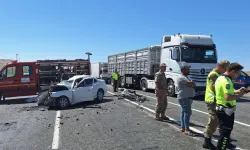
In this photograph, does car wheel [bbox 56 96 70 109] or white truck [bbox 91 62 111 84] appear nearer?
car wheel [bbox 56 96 70 109]

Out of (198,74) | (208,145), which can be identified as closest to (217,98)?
(208,145)

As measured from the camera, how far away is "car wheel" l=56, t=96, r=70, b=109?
42.1 feet

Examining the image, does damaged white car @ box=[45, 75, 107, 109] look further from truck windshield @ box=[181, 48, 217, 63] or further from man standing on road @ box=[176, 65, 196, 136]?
man standing on road @ box=[176, 65, 196, 136]

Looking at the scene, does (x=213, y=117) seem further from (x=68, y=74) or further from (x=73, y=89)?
(x=68, y=74)

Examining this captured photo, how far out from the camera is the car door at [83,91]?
1348 cm

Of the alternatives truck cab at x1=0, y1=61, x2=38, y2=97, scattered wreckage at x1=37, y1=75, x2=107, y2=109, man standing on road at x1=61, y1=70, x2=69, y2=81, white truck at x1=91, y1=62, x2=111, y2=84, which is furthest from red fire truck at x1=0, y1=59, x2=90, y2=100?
white truck at x1=91, y1=62, x2=111, y2=84

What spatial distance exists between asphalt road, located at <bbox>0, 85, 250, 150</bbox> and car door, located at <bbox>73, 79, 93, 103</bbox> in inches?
87.7

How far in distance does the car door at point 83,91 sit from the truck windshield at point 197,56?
18.0 feet

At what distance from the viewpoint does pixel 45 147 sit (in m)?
6.48

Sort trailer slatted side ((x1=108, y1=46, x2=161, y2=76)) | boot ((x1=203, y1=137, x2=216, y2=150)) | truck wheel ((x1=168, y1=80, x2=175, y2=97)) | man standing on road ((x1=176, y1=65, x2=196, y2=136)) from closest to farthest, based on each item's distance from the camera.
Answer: boot ((x1=203, y1=137, x2=216, y2=150))
man standing on road ((x1=176, y1=65, x2=196, y2=136))
truck wheel ((x1=168, y1=80, x2=175, y2=97))
trailer slatted side ((x1=108, y1=46, x2=161, y2=76))

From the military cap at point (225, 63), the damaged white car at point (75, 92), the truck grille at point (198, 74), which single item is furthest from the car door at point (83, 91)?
the military cap at point (225, 63)

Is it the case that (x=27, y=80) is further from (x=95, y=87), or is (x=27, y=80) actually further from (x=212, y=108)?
(x=212, y=108)

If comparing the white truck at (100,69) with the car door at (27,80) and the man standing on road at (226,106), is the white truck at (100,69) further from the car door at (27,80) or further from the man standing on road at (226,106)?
the man standing on road at (226,106)

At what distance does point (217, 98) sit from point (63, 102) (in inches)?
357
